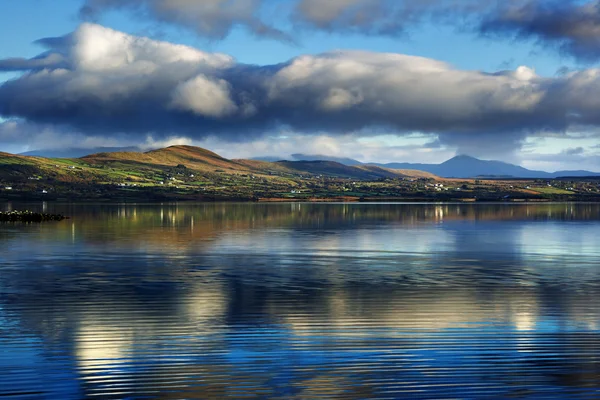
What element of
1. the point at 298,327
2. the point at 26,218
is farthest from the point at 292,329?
the point at 26,218

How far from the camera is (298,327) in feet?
90.7

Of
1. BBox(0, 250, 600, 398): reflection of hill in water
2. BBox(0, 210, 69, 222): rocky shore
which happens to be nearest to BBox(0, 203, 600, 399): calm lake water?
BBox(0, 250, 600, 398): reflection of hill in water

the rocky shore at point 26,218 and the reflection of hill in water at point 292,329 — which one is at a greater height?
the rocky shore at point 26,218

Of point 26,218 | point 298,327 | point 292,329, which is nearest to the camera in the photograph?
point 292,329

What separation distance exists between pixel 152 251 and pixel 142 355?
1664 inches

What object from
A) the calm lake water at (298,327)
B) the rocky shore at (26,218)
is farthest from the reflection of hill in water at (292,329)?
the rocky shore at (26,218)

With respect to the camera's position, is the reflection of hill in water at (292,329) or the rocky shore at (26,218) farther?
the rocky shore at (26,218)

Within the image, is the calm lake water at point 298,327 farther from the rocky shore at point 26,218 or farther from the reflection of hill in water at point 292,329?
the rocky shore at point 26,218

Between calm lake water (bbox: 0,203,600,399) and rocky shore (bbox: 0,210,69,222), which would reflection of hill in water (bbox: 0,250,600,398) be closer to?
calm lake water (bbox: 0,203,600,399)

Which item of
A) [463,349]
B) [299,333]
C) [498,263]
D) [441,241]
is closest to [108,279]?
[299,333]

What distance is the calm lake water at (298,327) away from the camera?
19.7 meters

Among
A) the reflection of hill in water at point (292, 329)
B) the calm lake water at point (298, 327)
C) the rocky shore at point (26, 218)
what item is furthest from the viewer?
the rocky shore at point (26, 218)

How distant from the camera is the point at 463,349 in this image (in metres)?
23.7

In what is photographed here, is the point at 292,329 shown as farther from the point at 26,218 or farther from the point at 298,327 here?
the point at 26,218
